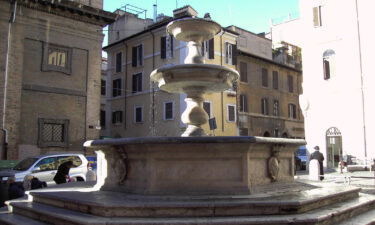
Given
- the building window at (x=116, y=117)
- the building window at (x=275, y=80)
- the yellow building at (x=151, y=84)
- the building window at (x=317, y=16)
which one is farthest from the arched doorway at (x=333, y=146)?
the building window at (x=116, y=117)

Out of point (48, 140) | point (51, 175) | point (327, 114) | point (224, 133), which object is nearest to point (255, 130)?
point (224, 133)

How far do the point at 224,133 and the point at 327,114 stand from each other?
8820 mm

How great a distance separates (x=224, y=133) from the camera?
30.4 metres

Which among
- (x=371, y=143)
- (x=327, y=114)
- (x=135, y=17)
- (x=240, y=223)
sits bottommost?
(x=240, y=223)

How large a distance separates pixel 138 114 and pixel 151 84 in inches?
114

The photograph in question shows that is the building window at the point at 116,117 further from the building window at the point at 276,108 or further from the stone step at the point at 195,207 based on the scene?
Result: the stone step at the point at 195,207

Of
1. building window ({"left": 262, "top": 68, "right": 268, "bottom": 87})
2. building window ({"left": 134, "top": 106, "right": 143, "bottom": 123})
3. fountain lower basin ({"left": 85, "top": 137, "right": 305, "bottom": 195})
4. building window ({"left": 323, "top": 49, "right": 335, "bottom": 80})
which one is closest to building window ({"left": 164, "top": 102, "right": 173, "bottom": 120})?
building window ({"left": 134, "top": 106, "right": 143, "bottom": 123})

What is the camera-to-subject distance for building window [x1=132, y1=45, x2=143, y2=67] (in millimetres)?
32531

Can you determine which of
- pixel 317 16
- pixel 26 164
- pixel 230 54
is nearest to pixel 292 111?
pixel 230 54

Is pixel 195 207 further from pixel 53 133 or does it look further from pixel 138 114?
pixel 138 114

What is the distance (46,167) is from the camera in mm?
13195

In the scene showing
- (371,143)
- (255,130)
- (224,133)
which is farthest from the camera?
(255,130)

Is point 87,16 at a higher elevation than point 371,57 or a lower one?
higher

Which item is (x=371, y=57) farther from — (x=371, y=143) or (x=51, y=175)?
(x=51, y=175)
